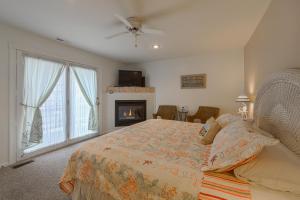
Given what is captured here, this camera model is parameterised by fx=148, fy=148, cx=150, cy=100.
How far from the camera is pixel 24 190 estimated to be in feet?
6.37

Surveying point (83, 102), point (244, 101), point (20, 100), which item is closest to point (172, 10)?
point (244, 101)

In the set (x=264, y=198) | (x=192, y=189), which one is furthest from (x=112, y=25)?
(x=264, y=198)

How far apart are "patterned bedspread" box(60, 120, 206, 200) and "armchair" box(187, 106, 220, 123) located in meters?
2.50

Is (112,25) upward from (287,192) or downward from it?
upward

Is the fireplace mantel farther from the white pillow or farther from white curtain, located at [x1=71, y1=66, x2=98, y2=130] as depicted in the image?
the white pillow

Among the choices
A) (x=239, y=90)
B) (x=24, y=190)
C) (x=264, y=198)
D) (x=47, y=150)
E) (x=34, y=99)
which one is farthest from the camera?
(x=239, y=90)

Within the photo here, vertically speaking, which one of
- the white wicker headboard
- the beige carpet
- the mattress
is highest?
the white wicker headboard

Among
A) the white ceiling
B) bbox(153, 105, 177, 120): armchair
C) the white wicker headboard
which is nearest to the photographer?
the white wicker headboard

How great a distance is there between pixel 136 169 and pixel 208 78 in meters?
3.85

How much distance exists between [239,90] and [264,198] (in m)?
3.67

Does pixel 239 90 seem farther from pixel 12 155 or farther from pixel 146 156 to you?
pixel 12 155

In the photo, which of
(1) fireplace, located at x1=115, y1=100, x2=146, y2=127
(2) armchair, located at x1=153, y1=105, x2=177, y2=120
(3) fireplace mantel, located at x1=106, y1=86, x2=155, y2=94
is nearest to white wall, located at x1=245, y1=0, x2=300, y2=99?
(2) armchair, located at x1=153, y1=105, x2=177, y2=120

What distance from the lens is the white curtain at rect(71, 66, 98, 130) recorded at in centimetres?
393

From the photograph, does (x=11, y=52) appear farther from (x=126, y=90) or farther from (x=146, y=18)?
(x=126, y=90)
